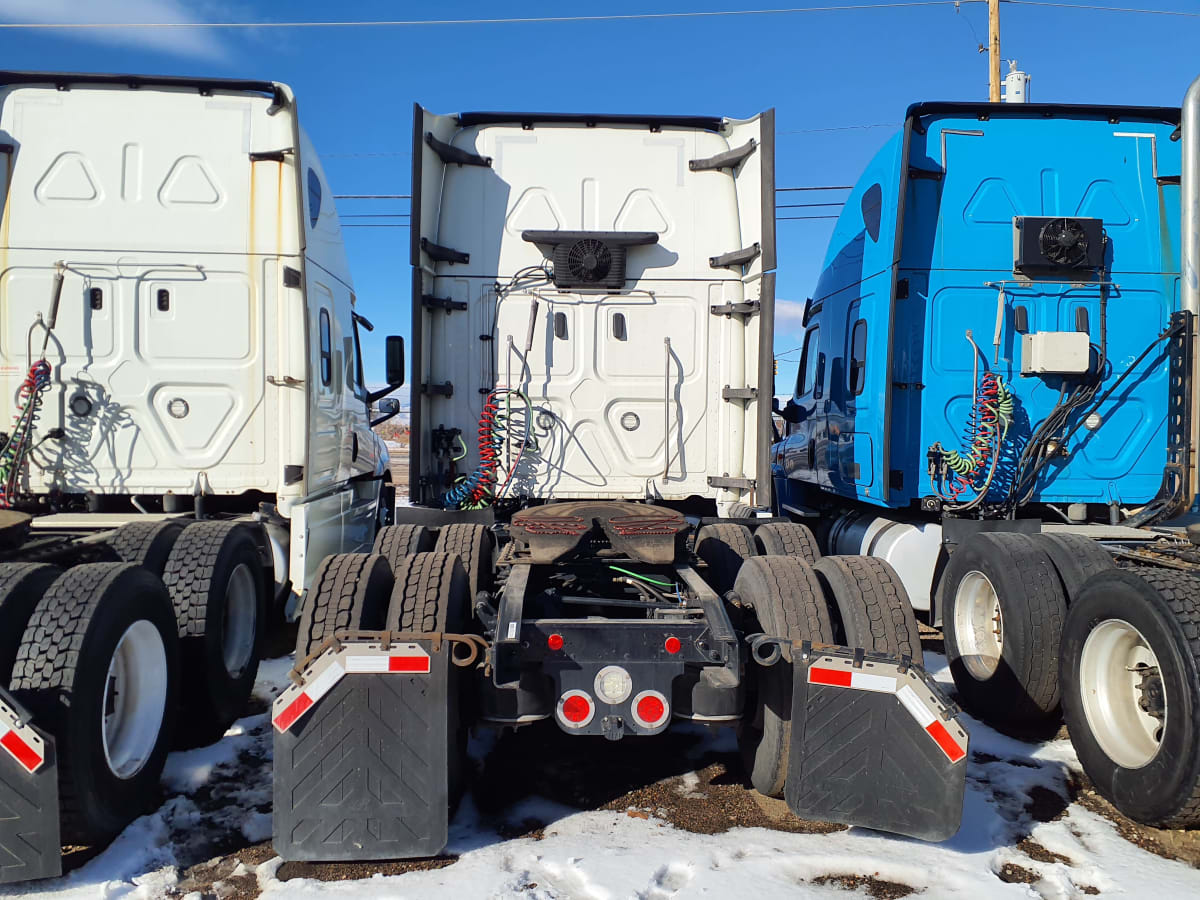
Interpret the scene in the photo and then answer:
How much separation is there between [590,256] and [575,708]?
3939mm

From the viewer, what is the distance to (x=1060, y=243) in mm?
6172

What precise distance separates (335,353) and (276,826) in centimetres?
443

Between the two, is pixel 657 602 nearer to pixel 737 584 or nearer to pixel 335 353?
pixel 737 584

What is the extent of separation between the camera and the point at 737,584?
425 cm

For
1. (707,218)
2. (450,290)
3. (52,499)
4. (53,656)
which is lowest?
(53,656)

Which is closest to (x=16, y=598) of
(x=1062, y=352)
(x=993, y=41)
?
(x=1062, y=352)

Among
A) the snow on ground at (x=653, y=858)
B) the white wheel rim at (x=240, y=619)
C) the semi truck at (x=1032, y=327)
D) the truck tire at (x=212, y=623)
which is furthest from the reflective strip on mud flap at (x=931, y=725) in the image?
the white wheel rim at (x=240, y=619)

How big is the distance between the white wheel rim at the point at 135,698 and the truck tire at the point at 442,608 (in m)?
1.08

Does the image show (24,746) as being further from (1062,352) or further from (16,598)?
(1062,352)

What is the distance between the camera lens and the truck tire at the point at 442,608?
3.42 m

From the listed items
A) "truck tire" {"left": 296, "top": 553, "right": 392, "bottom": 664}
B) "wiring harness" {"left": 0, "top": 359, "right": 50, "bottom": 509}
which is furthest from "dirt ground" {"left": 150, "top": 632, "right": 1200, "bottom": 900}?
"wiring harness" {"left": 0, "top": 359, "right": 50, "bottom": 509}

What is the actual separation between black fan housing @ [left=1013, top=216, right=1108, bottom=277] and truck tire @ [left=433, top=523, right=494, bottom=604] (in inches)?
177

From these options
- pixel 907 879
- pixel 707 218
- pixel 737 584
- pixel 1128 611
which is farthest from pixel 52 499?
pixel 1128 611

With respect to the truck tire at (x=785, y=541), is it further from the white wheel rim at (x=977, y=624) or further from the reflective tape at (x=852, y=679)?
the reflective tape at (x=852, y=679)
